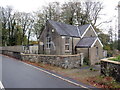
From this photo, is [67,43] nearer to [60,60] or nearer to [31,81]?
[60,60]

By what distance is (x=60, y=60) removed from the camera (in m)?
13.1

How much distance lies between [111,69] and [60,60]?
6400mm

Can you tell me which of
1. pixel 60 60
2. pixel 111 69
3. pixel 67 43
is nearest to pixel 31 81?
pixel 111 69

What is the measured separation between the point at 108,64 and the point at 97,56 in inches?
438

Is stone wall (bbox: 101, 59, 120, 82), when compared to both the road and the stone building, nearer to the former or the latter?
the road

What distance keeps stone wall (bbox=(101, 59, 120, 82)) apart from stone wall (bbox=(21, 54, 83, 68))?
5.10 m

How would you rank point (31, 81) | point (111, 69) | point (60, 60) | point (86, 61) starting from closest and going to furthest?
point (31, 81) < point (111, 69) < point (60, 60) < point (86, 61)

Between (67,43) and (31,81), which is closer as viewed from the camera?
(31,81)

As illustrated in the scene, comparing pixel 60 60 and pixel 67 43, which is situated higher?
pixel 67 43

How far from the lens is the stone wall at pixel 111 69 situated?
7.28 meters

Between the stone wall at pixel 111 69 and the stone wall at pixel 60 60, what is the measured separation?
5102 mm

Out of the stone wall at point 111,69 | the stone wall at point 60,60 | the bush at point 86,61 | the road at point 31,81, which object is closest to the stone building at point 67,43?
the bush at point 86,61

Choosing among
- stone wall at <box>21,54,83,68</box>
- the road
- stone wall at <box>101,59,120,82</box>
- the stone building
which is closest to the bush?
the stone building

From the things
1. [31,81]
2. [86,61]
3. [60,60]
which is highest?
[60,60]
